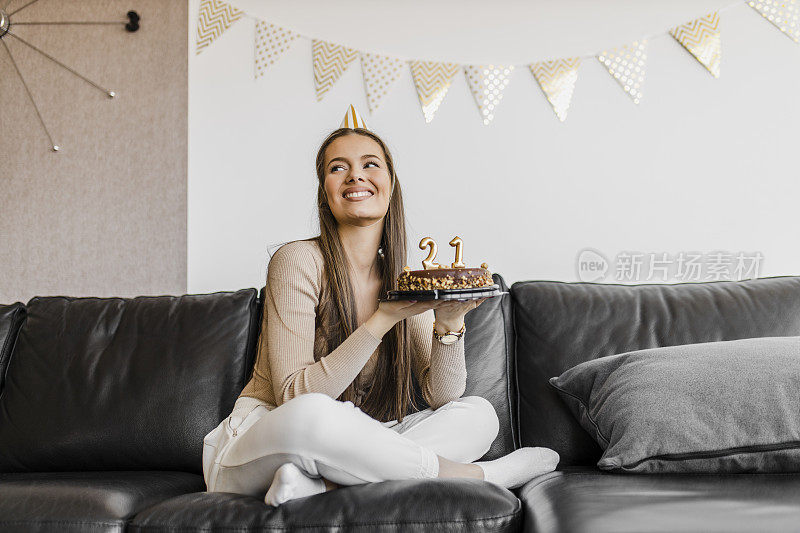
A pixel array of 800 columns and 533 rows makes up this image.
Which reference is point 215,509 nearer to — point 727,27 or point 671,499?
point 671,499

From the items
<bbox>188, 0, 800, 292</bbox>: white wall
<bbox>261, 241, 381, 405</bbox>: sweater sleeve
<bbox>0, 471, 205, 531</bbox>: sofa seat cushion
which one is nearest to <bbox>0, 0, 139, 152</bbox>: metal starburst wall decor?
<bbox>188, 0, 800, 292</bbox>: white wall

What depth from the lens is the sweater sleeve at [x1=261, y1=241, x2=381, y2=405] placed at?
4.89 ft

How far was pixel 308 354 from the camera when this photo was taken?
1.58 metres

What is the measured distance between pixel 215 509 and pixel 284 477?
5.4 inches

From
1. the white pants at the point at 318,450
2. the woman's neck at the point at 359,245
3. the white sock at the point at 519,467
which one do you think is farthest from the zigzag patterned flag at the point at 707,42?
the white pants at the point at 318,450

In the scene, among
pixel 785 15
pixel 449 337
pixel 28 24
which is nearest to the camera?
pixel 449 337

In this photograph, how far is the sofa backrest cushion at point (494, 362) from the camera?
5.76ft

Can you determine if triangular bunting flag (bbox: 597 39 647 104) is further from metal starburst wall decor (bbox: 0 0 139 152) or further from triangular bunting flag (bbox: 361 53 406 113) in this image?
metal starburst wall decor (bbox: 0 0 139 152)

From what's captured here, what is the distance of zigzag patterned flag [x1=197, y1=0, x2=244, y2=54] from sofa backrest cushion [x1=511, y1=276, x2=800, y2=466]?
157cm

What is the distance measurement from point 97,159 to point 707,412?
7.47 feet

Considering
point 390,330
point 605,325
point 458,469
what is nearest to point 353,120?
point 390,330

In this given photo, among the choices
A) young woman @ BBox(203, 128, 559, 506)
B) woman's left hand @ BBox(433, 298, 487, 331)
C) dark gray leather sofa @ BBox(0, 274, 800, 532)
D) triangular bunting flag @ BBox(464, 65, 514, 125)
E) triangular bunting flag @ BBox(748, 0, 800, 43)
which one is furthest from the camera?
triangular bunting flag @ BBox(464, 65, 514, 125)

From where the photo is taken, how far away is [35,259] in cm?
267

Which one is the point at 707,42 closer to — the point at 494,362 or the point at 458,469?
the point at 494,362
